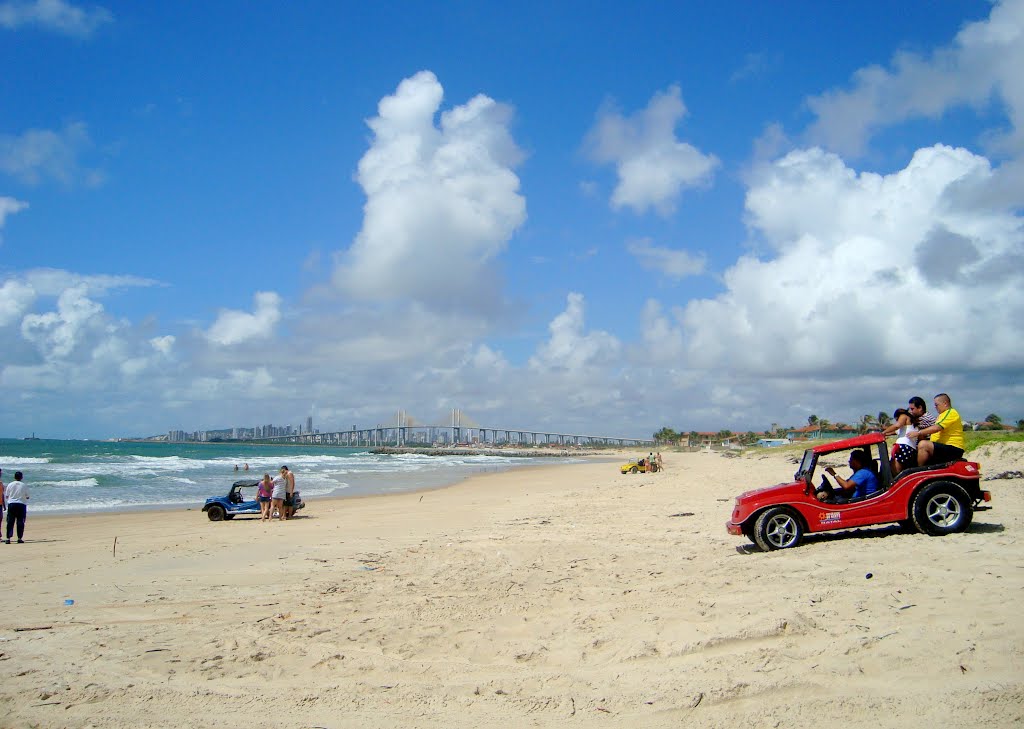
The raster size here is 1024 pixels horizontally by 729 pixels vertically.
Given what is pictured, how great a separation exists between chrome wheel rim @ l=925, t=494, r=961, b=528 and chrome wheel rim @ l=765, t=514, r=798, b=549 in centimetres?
175

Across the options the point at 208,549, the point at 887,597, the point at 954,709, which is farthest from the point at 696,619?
the point at 208,549

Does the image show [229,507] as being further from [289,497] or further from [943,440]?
[943,440]

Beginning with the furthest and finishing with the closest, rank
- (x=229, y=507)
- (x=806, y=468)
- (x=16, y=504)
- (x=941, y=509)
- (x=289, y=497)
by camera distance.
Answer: (x=229, y=507), (x=289, y=497), (x=16, y=504), (x=806, y=468), (x=941, y=509)

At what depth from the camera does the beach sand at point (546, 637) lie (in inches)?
191

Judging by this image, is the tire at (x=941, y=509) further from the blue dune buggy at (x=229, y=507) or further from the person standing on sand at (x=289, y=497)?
the blue dune buggy at (x=229, y=507)

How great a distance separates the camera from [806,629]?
576 centimetres

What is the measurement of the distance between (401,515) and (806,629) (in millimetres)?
15573

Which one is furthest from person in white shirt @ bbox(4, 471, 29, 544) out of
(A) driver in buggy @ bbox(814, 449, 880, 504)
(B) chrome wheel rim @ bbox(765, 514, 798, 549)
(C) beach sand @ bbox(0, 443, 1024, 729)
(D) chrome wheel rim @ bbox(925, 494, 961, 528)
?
(D) chrome wheel rim @ bbox(925, 494, 961, 528)

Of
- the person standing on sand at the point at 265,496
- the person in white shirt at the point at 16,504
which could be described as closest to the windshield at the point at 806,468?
the person standing on sand at the point at 265,496

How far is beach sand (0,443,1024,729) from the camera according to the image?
484 cm

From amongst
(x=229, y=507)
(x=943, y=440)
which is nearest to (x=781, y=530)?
(x=943, y=440)

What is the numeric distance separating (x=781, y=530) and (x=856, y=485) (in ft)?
4.33

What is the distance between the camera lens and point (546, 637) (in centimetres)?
637

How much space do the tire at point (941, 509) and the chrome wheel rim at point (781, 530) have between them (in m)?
1.56
